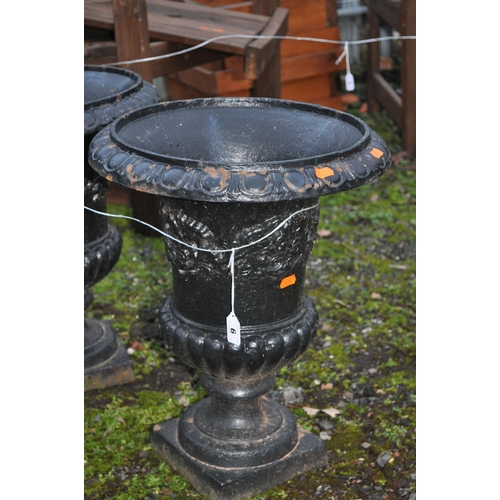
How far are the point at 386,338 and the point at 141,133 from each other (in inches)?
65.9

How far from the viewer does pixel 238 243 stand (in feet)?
7.81

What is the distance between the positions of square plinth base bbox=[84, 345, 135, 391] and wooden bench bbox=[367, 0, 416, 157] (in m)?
3.14

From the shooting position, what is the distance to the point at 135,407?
324cm

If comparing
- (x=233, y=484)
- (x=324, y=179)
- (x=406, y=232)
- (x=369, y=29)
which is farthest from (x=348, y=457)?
(x=369, y=29)

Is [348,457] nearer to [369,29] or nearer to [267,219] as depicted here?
[267,219]

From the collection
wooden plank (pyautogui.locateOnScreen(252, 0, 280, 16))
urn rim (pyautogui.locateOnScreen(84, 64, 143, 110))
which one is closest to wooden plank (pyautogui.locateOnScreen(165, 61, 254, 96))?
wooden plank (pyautogui.locateOnScreen(252, 0, 280, 16))

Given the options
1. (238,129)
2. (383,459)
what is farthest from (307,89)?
(383,459)

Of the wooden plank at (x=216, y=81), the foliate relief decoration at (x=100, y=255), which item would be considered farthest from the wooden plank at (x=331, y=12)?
the foliate relief decoration at (x=100, y=255)

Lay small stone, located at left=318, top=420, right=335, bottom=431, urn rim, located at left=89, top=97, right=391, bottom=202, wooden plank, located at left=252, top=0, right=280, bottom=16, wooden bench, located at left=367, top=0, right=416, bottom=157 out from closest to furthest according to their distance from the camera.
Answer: urn rim, located at left=89, top=97, right=391, bottom=202
small stone, located at left=318, top=420, right=335, bottom=431
wooden plank, located at left=252, top=0, right=280, bottom=16
wooden bench, located at left=367, top=0, right=416, bottom=157

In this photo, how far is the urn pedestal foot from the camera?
3348mm

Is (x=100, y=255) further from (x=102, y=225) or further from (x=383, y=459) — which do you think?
(x=383, y=459)

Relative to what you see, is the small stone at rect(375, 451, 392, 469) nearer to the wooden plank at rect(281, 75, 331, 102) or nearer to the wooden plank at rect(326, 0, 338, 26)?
the wooden plank at rect(281, 75, 331, 102)

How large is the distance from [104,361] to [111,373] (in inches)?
2.6

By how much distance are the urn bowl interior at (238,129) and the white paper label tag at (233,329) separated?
534 millimetres
